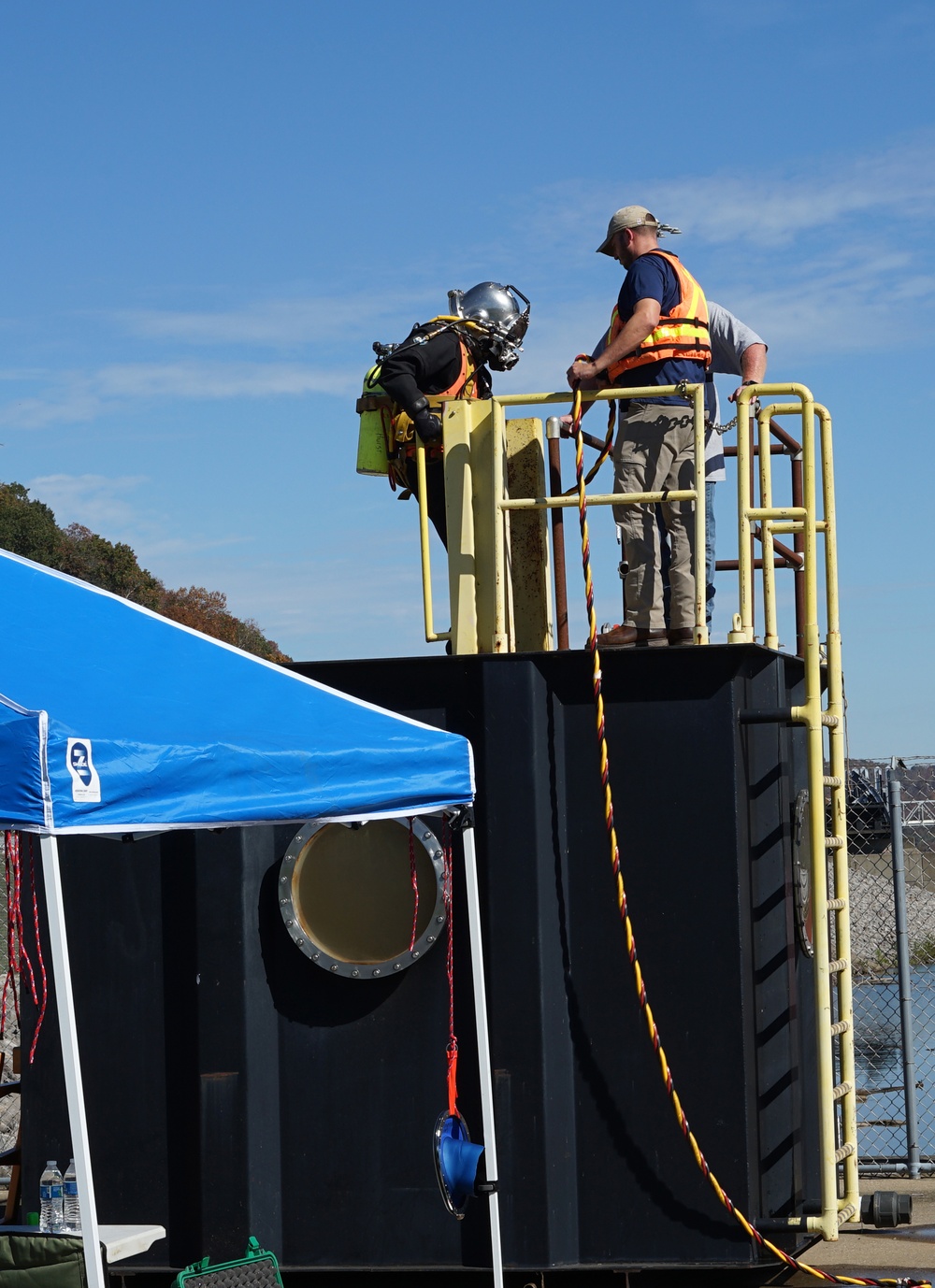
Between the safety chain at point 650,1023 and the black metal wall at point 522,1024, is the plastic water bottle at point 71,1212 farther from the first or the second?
the safety chain at point 650,1023

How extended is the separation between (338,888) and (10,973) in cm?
135

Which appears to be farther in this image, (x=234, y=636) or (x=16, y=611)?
(x=234, y=636)

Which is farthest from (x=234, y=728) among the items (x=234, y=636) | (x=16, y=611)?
(x=234, y=636)

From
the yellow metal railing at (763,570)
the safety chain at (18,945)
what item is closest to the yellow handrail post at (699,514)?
the yellow metal railing at (763,570)

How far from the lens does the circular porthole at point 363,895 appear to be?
20.9 ft

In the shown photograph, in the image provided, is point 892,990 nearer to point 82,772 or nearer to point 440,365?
point 440,365

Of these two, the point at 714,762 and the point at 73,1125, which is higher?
the point at 714,762

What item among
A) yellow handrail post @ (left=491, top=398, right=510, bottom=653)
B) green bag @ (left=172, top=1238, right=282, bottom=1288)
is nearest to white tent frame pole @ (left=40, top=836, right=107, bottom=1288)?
green bag @ (left=172, top=1238, right=282, bottom=1288)

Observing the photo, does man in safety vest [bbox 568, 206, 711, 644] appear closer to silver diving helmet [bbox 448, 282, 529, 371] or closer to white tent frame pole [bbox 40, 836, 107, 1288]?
silver diving helmet [bbox 448, 282, 529, 371]

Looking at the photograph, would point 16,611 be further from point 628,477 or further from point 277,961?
point 628,477

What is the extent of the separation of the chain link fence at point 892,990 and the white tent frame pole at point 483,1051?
2.75 m

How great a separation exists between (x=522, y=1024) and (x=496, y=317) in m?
3.40

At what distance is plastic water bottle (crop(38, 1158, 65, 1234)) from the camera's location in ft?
17.1

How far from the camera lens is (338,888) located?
6.45 meters
